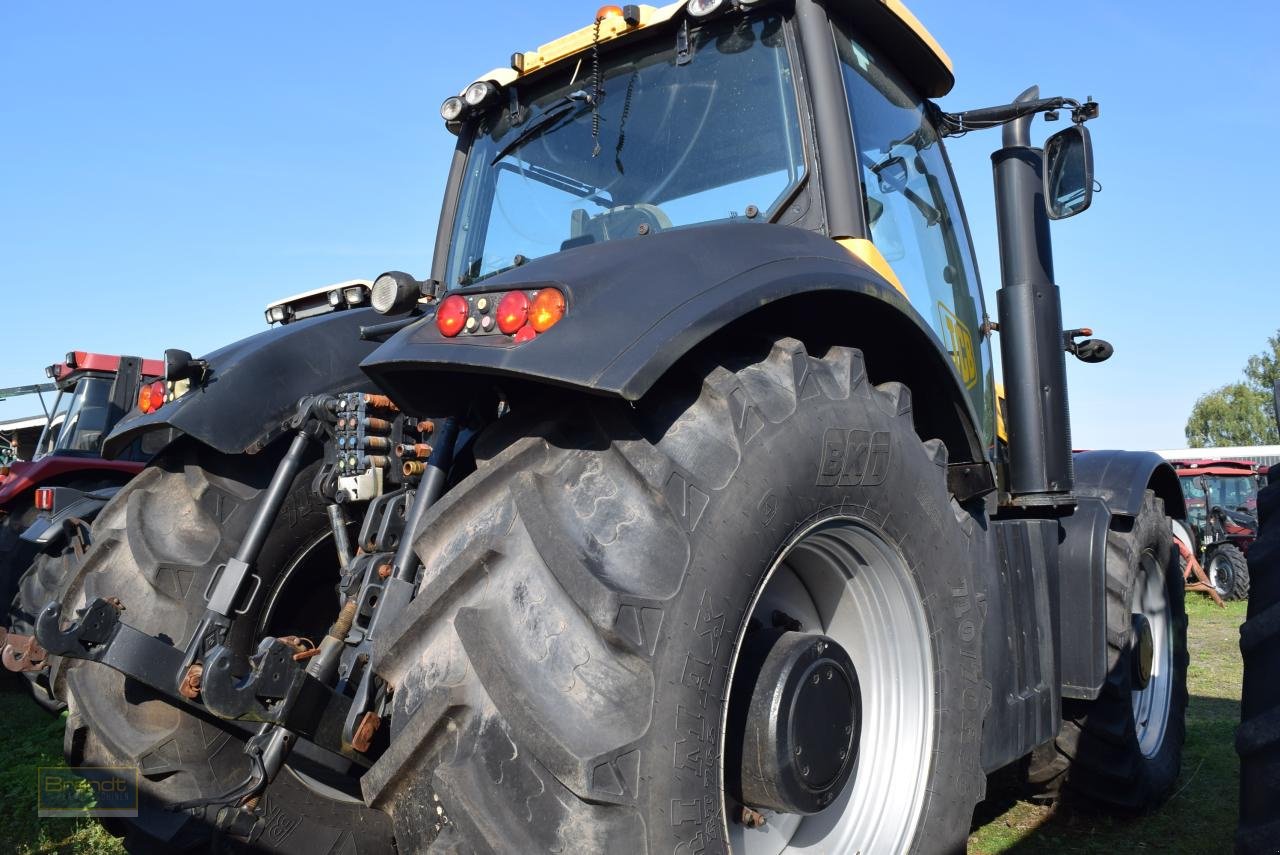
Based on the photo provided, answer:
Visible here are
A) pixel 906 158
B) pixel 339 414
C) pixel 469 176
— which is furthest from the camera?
pixel 469 176

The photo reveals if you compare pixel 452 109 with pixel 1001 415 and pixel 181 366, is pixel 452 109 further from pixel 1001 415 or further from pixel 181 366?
pixel 1001 415

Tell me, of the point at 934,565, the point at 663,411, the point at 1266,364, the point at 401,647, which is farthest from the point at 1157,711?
the point at 1266,364

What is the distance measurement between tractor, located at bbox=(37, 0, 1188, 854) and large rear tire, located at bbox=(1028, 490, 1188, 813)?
16 mm

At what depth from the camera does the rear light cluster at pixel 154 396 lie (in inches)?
104

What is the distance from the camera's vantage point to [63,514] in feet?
19.1

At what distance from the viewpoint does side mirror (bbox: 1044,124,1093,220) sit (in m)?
2.88

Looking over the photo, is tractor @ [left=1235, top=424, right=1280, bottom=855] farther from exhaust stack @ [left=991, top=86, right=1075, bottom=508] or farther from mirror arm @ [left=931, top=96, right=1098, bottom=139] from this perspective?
mirror arm @ [left=931, top=96, right=1098, bottom=139]

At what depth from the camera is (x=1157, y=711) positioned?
405cm

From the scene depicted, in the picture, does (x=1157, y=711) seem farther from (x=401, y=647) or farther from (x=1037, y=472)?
(x=401, y=647)

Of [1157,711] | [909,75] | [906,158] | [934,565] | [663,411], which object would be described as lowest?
[1157,711]

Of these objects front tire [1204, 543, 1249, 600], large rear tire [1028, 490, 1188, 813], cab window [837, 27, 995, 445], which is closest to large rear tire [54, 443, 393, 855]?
cab window [837, 27, 995, 445]

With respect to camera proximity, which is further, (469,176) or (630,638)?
(469,176)

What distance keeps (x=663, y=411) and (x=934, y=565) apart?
0.89 meters

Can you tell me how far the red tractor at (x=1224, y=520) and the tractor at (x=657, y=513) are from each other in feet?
28.5
